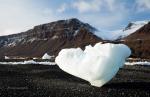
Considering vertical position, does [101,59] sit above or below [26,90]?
above

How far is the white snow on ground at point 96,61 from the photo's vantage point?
22.4m

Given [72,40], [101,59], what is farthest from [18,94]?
[72,40]

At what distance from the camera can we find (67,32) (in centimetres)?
19800

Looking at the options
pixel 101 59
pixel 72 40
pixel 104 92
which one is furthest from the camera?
pixel 72 40

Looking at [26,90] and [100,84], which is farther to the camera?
[100,84]

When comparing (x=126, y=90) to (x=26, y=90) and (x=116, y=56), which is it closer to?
(x=116, y=56)

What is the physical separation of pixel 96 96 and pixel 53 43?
17108 centimetres

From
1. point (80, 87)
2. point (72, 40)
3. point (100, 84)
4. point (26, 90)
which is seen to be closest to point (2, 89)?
point (26, 90)

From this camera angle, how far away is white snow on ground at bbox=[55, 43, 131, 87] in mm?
22406

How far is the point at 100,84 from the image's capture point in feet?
76.5

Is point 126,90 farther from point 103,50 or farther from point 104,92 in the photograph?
point 103,50

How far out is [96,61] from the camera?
22484 mm

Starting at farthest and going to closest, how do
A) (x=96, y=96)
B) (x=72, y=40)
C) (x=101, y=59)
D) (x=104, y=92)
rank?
1. (x=72, y=40)
2. (x=101, y=59)
3. (x=104, y=92)
4. (x=96, y=96)

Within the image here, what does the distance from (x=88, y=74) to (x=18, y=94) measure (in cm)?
523
